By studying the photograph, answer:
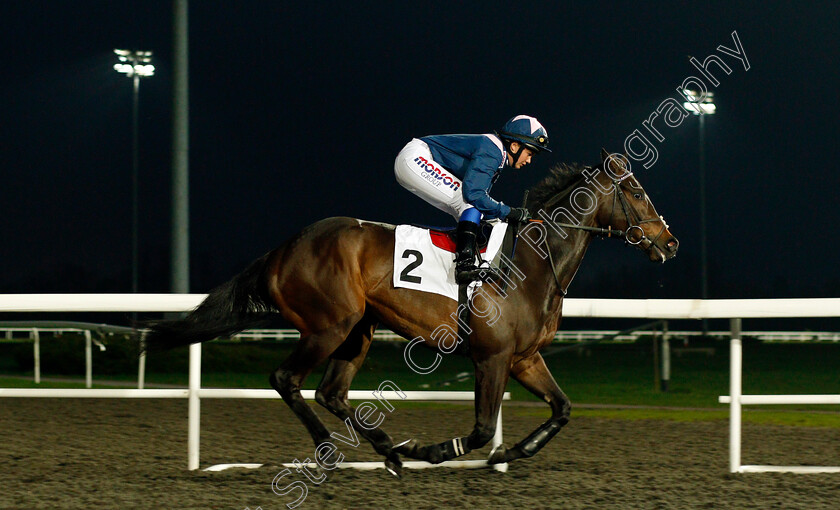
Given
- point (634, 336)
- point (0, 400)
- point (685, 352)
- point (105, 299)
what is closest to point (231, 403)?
point (0, 400)

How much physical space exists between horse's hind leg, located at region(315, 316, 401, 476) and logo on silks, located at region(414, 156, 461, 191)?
2.56ft

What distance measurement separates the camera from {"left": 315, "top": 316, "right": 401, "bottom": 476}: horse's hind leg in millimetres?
4023

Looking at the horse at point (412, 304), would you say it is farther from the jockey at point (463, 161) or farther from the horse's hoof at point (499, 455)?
the jockey at point (463, 161)

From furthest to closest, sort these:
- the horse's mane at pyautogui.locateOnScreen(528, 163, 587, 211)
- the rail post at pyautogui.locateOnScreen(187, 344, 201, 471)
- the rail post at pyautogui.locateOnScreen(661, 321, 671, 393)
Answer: the rail post at pyautogui.locateOnScreen(661, 321, 671, 393) < the horse's mane at pyautogui.locateOnScreen(528, 163, 587, 211) < the rail post at pyautogui.locateOnScreen(187, 344, 201, 471)

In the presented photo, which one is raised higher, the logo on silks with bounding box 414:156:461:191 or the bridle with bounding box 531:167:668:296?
the logo on silks with bounding box 414:156:461:191

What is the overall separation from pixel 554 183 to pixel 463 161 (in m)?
0.54

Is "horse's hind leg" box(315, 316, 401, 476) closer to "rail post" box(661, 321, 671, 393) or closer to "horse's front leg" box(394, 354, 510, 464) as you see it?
"horse's front leg" box(394, 354, 510, 464)

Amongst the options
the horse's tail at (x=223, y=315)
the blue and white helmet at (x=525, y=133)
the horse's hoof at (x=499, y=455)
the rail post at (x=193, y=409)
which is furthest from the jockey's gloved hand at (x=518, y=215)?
the rail post at (x=193, y=409)

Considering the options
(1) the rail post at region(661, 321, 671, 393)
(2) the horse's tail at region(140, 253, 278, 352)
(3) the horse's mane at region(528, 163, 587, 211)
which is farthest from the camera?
(1) the rail post at region(661, 321, 671, 393)

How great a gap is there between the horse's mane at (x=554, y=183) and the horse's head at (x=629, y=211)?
0.49ft

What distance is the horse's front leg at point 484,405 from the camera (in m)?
3.81

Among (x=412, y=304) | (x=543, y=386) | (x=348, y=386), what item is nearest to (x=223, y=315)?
(x=348, y=386)

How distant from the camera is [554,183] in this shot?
170 inches

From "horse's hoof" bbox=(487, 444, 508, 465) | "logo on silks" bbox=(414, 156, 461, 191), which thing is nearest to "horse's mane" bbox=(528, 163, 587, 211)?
"logo on silks" bbox=(414, 156, 461, 191)
